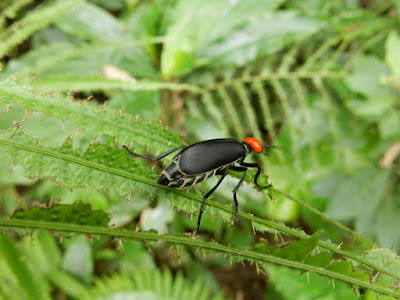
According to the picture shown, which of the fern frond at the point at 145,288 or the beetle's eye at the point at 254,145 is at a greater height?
the beetle's eye at the point at 254,145

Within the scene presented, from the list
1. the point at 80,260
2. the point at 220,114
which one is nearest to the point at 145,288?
the point at 80,260

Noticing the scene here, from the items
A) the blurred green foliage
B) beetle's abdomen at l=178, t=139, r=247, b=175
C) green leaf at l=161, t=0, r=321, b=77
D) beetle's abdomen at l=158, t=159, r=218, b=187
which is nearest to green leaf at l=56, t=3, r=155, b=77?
the blurred green foliage

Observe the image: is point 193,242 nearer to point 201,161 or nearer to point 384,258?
point 201,161

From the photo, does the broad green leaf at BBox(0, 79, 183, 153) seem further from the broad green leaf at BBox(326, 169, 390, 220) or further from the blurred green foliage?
the broad green leaf at BBox(326, 169, 390, 220)

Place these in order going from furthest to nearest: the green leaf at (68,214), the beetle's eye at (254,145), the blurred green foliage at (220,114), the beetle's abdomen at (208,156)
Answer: the blurred green foliage at (220,114)
the beetle's eye at (254,145)
the beetle's abdomen at (208,156)
the green leaf at (68,214)

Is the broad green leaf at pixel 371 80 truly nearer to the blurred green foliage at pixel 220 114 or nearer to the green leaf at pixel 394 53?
the blurred green foliage at pixel 220 114

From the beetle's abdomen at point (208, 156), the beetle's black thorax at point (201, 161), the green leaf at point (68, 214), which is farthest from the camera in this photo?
the beetle's abdomen at point (208, 156)

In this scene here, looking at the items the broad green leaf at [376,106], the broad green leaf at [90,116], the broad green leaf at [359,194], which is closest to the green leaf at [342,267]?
the broad green leaf at [90,116]

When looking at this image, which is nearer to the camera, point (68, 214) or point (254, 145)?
point (68, 214)

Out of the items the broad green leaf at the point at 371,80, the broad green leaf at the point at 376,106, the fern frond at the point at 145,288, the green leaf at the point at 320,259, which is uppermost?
the green leaf at the point at 320,259
